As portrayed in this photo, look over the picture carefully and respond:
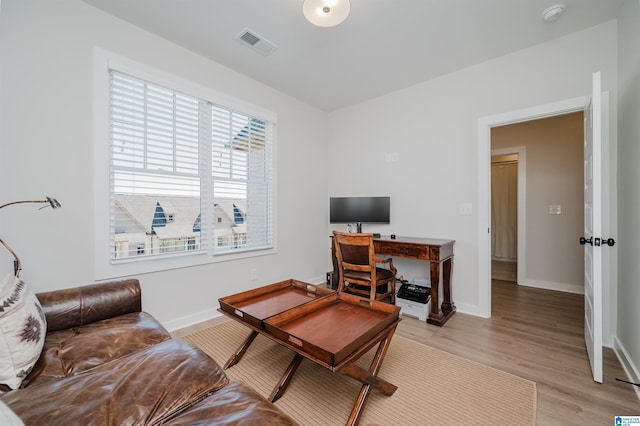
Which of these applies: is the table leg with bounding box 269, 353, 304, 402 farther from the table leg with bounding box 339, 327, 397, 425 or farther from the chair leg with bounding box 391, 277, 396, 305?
the chair leg with bounding box 391, 277, 396, 305

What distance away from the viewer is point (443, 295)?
10.2 ft

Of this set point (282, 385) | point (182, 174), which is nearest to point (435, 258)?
point (282, 385)

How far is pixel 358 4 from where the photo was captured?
6.72ft

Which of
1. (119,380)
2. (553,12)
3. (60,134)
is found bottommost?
(119,380)

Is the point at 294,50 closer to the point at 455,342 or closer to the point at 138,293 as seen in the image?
the point at 138,293

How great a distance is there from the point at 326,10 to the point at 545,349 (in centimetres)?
314

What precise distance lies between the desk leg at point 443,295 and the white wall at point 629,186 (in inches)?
49.6

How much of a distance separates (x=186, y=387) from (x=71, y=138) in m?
2.11

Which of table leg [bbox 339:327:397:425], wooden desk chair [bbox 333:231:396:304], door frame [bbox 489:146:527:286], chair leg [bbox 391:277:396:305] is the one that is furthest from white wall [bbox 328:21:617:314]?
table leg [bbox 339:327:397:425]

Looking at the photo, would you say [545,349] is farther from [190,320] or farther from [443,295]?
[190,320]

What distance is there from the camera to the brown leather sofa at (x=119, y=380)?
923mm

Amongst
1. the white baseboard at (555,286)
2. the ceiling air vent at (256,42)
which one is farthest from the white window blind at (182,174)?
the white baseboard at (555,286)

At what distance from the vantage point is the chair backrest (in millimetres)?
2752

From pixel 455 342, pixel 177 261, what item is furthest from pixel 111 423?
pixel 455 342
